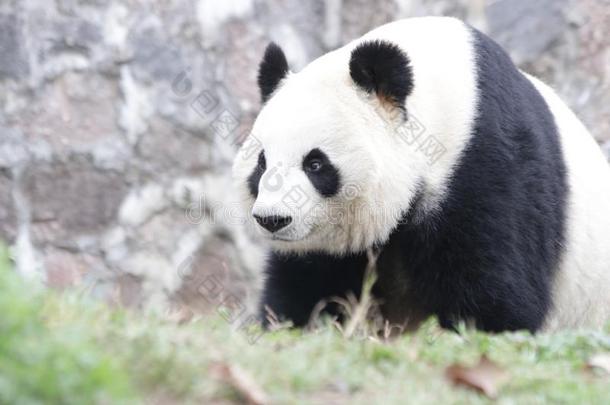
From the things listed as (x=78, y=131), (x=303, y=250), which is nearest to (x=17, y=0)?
(x=78, y=131)

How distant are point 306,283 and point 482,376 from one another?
225 cm

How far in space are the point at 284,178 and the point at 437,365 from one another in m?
1.54

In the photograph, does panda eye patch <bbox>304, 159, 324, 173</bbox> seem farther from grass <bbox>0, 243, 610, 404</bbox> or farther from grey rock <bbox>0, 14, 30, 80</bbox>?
grey rock <bbox>0, 14, 30, 80</bbox>

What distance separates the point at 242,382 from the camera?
9.45ft

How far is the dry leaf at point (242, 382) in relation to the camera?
9.34 ft

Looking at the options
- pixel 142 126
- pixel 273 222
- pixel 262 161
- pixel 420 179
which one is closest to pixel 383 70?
pixel 420 179

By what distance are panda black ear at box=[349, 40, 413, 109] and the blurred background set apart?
2.39 m

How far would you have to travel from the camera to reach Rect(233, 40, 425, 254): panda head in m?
4.84

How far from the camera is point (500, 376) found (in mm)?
3328

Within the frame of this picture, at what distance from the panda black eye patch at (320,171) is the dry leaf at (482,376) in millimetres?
1652

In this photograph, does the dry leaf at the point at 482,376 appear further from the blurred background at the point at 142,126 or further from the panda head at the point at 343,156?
the blurred background at the point at 142,126

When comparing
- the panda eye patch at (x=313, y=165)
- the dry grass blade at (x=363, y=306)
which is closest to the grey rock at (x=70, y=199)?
the dry grass blade at (x=363, y=306)

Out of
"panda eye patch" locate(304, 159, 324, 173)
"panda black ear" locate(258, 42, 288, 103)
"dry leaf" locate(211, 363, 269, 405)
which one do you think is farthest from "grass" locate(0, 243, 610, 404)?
"panda black ear" locate(258, 42, 288, 103)

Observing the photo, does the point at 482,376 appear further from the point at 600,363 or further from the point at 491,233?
the point at 491,233
